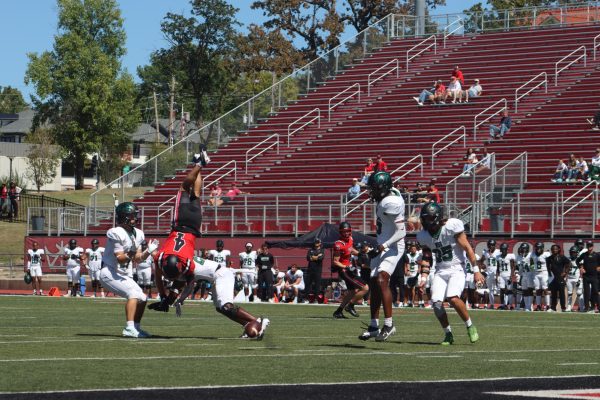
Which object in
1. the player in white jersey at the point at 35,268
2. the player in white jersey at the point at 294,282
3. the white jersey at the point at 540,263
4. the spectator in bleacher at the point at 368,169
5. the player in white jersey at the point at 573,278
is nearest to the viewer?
the player in white jersey at the point at 573,278

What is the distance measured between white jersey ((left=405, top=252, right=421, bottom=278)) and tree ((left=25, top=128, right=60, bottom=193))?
5427 centimetres

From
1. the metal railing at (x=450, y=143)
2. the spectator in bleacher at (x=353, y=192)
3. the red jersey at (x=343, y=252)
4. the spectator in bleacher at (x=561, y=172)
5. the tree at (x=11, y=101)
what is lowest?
the red jersey at (x=343, y=252)

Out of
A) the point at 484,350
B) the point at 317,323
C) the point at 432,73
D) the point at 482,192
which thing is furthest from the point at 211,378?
the point at 432,73

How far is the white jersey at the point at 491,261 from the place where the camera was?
3186cm

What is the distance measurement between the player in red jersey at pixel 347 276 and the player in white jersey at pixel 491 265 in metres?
7.97

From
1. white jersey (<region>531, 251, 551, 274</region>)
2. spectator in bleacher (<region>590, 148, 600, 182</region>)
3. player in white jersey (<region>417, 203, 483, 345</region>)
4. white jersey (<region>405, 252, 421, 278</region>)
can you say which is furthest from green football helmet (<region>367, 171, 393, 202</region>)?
spectator in bleacher (<region>590, 148, 600, 182</region>)

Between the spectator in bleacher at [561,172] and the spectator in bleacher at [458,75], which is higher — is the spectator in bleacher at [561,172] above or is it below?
below

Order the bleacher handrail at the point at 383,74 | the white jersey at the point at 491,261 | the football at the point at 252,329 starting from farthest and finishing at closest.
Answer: the bleacher handrail at the point at 383,74, the white jersey at the point at 491,261, the football at the point at 252,329

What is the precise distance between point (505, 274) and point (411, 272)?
2.33 meters

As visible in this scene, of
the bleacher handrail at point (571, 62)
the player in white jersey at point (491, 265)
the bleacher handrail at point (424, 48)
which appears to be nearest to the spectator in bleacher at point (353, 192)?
the player in white jersey at point (491, 265)

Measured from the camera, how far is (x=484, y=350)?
14.1m

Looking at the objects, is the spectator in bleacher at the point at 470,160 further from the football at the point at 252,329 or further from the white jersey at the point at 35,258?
the football at the point at 252,329

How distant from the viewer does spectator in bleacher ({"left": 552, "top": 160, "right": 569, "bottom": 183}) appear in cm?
3525

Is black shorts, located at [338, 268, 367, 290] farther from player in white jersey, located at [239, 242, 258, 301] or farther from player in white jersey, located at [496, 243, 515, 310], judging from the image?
player in white jersey, located at [239, 242, 258, 301]
